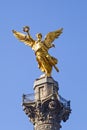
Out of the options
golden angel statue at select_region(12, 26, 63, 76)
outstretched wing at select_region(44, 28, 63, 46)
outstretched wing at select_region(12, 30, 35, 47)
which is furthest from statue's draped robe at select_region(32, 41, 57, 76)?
outstretched wing at select_region(44, 28, 63, 46)

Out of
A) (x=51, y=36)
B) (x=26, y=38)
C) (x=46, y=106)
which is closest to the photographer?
(x=46, y=106)

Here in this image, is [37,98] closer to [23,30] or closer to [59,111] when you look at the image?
[59,111]

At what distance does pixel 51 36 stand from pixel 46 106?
6277mm

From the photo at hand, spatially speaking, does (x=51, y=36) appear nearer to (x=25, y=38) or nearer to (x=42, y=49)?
(x=25, y=38)

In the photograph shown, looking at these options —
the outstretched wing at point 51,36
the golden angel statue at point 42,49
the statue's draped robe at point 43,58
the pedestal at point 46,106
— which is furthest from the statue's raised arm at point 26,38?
the pedestal at point 46,106

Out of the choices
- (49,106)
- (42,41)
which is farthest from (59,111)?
(42,41)

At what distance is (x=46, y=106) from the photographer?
40938 millimetres

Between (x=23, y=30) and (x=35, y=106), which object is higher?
(x=23, y=30)

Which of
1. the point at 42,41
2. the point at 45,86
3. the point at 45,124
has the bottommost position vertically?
the point at 45,124

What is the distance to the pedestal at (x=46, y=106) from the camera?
40.7m

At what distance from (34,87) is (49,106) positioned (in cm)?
232

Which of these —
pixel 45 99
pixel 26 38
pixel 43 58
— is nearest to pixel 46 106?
pixel 45 99

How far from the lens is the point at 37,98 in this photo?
41531mm

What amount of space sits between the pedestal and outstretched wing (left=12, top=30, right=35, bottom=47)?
3022mm
